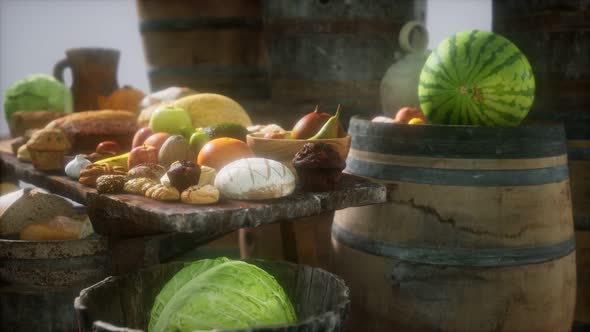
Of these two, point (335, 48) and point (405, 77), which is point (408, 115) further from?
point (335, 48)

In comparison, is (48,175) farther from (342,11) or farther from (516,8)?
(516,8)

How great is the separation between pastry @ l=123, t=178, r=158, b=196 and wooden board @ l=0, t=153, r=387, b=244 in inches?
1.2

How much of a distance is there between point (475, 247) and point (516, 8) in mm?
1620

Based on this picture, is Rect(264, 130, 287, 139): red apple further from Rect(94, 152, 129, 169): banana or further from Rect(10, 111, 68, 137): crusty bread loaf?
Rect(10, 111, 68, 137): crusty bread loaf

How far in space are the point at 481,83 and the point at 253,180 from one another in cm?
102

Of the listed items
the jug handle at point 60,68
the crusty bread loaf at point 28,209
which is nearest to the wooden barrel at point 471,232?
the crusty bread loaf at point 28,209

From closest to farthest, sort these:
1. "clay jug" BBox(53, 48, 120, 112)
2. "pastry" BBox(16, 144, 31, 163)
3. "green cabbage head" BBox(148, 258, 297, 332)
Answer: "green cabbage head" BBox(148, 258, 297, 332) < "pastry" BBox(16, 144, 31, 163) < "clay jug" BBox(53, 48, 120, 112)

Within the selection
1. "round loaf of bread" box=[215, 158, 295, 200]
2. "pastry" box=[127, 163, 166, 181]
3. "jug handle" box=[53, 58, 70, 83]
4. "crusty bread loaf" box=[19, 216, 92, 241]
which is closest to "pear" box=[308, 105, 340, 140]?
"round loaf of bread" box=[215, 158, 295, 200]

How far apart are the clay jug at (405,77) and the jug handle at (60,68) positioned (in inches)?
80.7

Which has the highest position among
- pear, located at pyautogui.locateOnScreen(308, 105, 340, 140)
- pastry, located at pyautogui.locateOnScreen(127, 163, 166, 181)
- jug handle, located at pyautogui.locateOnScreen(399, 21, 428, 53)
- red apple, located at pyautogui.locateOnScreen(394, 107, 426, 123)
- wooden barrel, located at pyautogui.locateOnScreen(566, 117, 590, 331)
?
jug handle, located at pyautogui.locateOnScreen(399, 21, 428, 53)

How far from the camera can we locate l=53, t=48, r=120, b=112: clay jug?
359 cm

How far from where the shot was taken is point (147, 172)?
6.21 feet

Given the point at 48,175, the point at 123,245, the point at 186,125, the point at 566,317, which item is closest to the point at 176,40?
the point at 186,125

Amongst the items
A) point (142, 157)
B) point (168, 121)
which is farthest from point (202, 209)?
point (168, 121)
